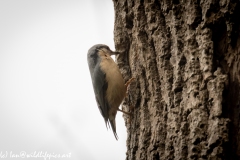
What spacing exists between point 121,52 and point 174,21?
1.02m

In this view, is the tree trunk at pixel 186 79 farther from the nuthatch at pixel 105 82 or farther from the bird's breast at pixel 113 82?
the nuthatch at pixel 105 82

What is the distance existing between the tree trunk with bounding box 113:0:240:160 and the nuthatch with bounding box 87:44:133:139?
66 centimetres

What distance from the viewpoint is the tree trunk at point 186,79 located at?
6.91ft

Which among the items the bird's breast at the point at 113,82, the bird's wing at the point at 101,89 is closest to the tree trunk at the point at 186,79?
the bird's breast at the point at 113,82

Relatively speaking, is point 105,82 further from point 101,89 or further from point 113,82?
point 113,82

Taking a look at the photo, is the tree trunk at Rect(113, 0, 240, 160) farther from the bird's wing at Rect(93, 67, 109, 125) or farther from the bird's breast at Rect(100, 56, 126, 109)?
the bird's wing at Rect(93, 67, 109, 125)

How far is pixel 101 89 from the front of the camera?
3.86 m

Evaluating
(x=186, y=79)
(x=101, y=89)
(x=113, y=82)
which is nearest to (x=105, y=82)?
(x=101, y=89)

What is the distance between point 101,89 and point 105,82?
0.34 feet

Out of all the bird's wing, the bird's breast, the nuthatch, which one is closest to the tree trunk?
the bird's breast

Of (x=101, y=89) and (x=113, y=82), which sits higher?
(x=113, y=82)

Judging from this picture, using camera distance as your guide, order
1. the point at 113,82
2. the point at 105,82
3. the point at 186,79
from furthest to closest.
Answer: the point at 105,82 → the point at 113,82 → the point at 186,79

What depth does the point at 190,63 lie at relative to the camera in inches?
91.4

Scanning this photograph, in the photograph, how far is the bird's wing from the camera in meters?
3.81
